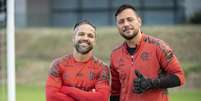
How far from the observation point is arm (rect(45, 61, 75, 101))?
210 inches

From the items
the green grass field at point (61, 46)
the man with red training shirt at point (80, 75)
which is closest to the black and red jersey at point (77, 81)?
the man with red training shirt at point (80, 75)

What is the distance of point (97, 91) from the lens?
17.6ft

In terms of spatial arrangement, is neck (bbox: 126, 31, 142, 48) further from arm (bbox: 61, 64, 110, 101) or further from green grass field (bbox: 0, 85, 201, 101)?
green grass field (bbox: 0, 85, 201, 101)

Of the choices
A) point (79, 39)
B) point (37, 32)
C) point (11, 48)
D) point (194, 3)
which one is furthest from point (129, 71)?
point (194, 3)

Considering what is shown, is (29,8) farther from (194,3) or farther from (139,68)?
(139,68)

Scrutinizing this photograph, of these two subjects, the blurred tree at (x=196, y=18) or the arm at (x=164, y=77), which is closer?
the arm at (x=164, y=77)

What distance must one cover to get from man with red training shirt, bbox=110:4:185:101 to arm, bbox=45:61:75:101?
0.50m

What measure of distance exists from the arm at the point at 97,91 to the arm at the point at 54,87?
0.13ft

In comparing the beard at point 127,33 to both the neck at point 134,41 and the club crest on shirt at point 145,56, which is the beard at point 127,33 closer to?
the neck at point 134,41

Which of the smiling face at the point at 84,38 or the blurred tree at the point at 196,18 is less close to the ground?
the blurred tree at the point at 196,18

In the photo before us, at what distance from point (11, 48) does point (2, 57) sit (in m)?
15.0

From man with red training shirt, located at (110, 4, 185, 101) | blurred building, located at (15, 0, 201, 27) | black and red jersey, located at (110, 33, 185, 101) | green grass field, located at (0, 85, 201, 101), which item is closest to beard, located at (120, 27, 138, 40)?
man with red training shirt, located at (110, 4, 185, 101)

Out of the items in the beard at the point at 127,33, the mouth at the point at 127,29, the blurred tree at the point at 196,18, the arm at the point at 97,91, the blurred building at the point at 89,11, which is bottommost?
the arm at the point at 97,91

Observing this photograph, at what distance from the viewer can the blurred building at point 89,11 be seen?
29.5 m
